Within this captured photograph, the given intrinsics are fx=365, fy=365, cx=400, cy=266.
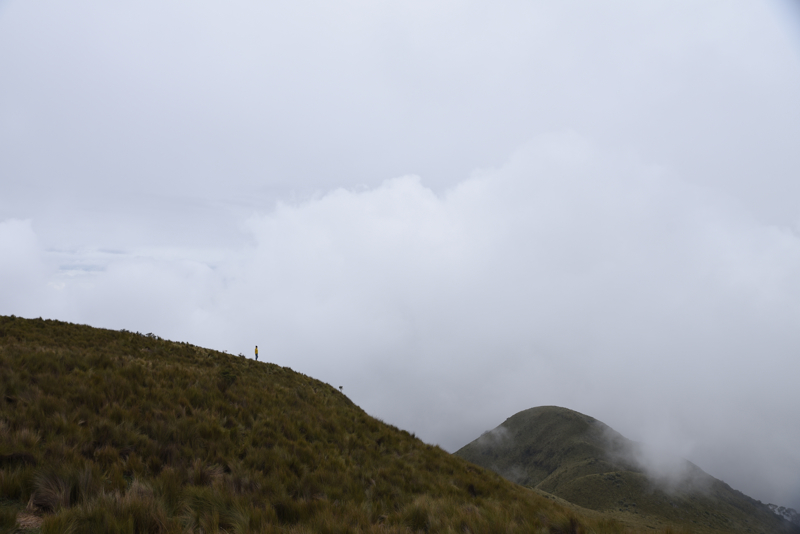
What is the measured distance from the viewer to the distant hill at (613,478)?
101312mm

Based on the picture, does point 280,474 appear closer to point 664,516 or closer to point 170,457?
point 170,457

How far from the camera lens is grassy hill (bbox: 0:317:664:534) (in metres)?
5.34

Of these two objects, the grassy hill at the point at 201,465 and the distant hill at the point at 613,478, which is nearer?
the grassy hill at the point at 201,465

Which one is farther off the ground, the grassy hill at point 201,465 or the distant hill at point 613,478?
the grassy hill at point 201,465

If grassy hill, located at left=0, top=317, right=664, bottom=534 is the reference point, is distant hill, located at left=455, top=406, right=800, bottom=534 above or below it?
below

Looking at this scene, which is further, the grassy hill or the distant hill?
the distant hill

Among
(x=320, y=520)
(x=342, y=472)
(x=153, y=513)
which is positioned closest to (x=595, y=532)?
(x=320, y=520)

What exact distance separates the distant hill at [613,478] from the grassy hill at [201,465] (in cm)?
6531

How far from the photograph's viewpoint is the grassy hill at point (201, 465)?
534cm

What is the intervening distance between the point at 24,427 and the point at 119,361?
20.3 feet

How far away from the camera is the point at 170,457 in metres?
7.65

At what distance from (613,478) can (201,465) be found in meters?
139

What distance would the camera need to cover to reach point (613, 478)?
4397 inches

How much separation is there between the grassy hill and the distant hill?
6531 cm
